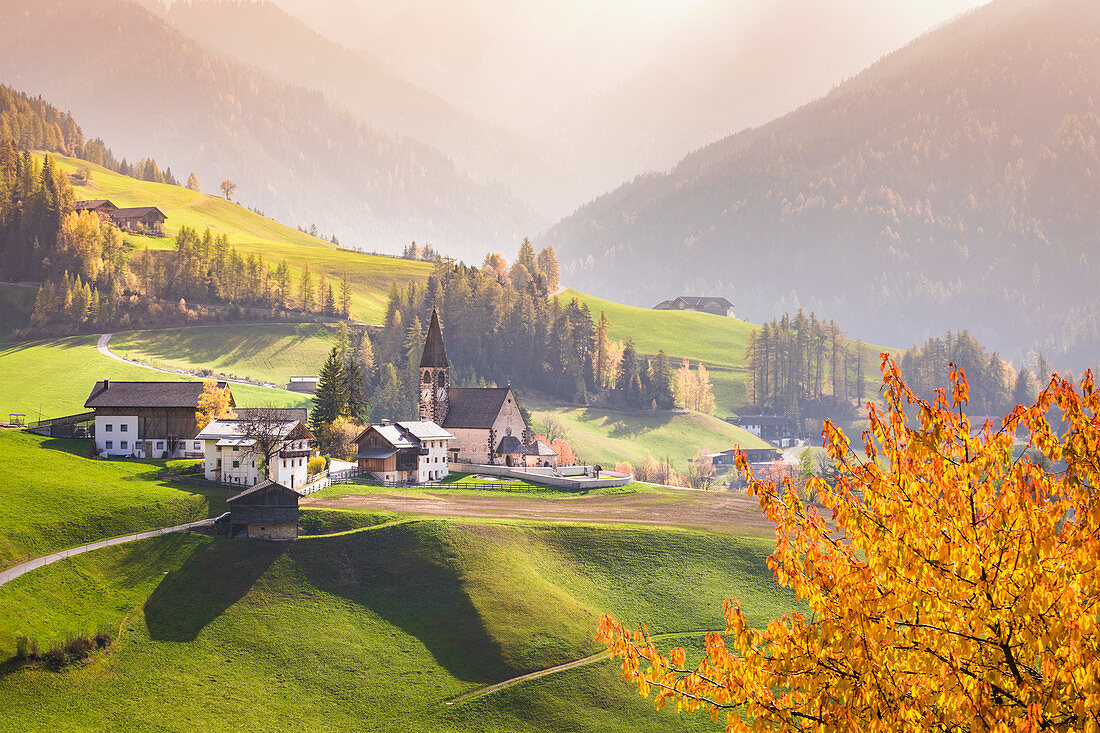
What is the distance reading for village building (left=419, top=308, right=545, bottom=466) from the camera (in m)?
106

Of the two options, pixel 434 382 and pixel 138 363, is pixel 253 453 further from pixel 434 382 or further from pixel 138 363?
pixel 138 363

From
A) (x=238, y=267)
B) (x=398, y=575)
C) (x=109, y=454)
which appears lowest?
(x=398, y=575)

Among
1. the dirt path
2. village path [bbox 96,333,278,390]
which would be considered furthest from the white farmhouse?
village path [bbox 96,333,278,390]

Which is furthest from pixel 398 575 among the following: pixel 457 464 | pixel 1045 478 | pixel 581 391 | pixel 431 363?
pixel 581 391

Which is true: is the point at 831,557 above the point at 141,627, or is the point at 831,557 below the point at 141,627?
above

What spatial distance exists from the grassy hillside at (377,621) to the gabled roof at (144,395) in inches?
1265

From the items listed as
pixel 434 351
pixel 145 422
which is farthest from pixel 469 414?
pixel 145 422

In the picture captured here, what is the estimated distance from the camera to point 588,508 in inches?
3300

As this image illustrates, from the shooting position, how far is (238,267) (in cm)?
18688

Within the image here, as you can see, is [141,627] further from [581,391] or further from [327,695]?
[581,391]

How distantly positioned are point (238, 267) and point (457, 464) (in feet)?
346

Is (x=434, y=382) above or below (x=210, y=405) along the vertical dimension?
above

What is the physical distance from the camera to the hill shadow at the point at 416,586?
5553cm

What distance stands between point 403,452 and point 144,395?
1131 inches
